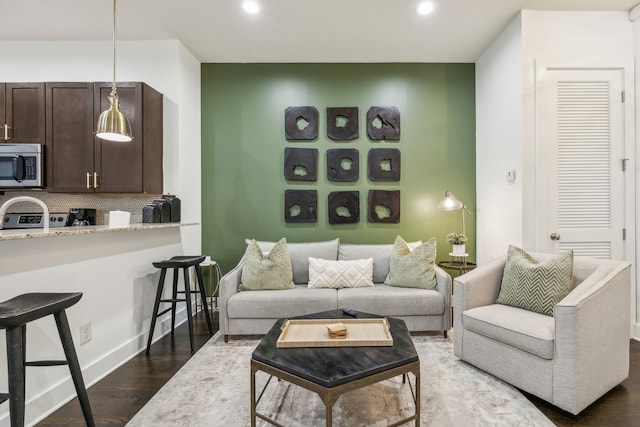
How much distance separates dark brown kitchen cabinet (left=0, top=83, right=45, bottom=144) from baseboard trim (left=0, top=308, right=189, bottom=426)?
222cm

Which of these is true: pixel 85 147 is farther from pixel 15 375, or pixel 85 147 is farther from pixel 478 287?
pixel 478 287

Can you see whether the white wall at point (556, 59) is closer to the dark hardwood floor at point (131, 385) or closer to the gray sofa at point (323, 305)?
the gray sofa at point (323, 305)

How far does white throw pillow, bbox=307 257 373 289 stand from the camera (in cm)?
328

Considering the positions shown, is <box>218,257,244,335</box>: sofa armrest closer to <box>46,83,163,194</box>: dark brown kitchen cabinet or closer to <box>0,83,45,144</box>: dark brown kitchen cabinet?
<box>46,83,163,194</box>: dark brown kitchen cabinet

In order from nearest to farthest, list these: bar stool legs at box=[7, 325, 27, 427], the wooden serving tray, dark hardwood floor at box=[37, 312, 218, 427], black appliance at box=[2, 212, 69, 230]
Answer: bar stool legs at box=[7, 325, 27, 427], the wooden serving tray, dark hardwood floor at box=[37, 312, 218, 427], black appliance at box=[2, 212, 69, 230]

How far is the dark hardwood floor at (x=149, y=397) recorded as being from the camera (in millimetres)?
1871

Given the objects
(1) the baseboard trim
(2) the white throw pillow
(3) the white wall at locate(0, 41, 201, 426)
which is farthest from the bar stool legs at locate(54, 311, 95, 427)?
(2) the white throw pillow

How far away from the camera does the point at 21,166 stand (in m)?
3.16

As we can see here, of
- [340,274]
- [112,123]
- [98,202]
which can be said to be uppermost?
[112,123]

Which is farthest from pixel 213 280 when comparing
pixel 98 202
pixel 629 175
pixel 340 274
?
pixel 629 175

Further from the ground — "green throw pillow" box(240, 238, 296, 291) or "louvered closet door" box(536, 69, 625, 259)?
"louvered closet door" box(536, 69, 625, 259)

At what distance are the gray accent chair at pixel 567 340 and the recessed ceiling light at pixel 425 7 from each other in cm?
242

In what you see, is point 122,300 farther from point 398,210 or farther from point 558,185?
point 558,185

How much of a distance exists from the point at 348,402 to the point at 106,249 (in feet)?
6.62
